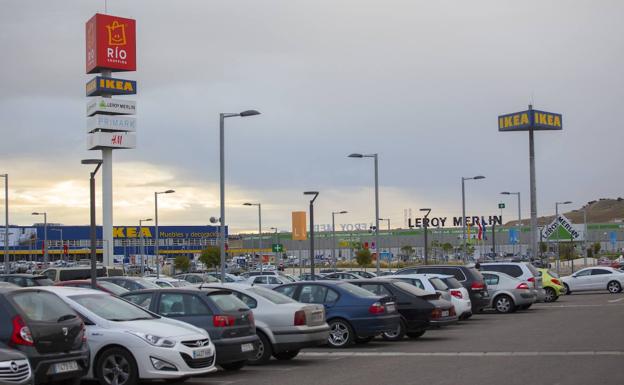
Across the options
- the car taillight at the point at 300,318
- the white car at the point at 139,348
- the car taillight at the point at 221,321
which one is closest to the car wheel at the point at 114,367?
the white car at the point at 139,348

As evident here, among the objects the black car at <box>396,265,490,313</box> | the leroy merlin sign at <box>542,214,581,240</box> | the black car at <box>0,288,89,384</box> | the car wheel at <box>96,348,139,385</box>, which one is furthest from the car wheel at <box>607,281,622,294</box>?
the black car at <box>0,288,89,384</box>

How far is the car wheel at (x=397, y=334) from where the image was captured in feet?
71.3

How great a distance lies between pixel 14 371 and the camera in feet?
34.4

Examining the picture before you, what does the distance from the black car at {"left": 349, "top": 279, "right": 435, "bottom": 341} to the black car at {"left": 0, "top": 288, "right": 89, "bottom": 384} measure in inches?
390

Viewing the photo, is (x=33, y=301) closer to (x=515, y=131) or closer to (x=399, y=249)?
(x=515, y=131)

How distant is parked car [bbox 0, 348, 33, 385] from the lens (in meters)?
10.4

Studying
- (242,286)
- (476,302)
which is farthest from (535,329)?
(242,286)

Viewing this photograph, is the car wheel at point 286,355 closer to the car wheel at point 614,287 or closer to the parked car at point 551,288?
the parked car at point 551,288

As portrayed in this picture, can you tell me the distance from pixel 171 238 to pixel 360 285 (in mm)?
109099

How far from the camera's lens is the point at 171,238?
129 m

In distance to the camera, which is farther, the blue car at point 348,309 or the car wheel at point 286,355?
the blue car at point 348,309

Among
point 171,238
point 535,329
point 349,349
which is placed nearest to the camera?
point 349,349

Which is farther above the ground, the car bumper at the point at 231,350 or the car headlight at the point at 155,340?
the car headlight at the point at 155,340

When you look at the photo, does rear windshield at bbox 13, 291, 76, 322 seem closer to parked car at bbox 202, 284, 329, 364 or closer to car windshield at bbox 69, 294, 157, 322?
car windshield at bbox 69, 294, 157, 322
